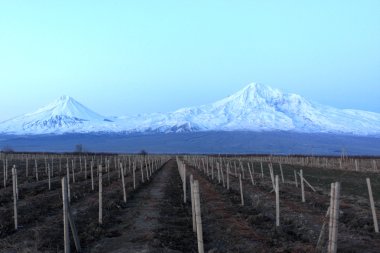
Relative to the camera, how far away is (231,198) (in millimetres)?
21906

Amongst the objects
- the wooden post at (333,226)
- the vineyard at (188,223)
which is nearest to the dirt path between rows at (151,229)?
the vineyard at (188,223)

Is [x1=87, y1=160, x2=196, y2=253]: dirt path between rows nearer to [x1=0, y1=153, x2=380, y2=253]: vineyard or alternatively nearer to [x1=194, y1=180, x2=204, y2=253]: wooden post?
[x1=0, y1=153, x2=380, y2=253]: vineyard

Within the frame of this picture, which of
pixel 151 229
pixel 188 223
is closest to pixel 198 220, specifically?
pixel 151 229

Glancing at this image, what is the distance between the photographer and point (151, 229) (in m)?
14.1

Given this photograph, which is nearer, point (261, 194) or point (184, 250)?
point (184, 250)

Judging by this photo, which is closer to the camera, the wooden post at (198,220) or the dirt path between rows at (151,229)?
the wooden post at (198,220)

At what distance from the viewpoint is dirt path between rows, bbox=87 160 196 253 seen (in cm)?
1190

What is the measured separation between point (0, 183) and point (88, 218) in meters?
15.1

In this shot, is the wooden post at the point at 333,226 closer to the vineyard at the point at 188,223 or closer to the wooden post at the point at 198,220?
the vineyard at the point at 188,223

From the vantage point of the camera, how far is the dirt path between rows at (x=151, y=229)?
39.0ft

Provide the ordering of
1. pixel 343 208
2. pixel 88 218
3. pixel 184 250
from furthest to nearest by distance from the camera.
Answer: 1. pixel 343 208
2. pixel 88 218
3. pixel 184 250

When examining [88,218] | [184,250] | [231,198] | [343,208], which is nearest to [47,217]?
[88,218]

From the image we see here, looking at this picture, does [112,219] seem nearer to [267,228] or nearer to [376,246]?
[267,228]

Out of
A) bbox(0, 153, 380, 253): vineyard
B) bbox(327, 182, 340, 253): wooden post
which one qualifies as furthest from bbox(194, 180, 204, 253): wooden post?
bbox(327, 182, 340, 253): wooden post
